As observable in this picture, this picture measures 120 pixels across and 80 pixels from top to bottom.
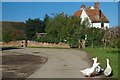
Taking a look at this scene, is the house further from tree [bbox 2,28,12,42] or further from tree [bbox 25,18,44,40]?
tree [bbox 2,28,12,42]

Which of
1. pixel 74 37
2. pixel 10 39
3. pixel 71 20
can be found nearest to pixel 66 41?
pixel 74 37

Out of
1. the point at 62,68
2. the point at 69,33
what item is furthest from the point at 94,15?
the point at 62,68

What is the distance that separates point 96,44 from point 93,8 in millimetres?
34611

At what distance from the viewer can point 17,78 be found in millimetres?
14047

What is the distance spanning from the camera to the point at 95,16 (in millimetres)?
82812

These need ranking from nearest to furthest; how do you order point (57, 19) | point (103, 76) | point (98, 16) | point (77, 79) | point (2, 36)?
point (77, 79), point (103, 76), point (2, 36), point (57, 19), point (98, 16)

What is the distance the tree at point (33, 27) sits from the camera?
80.1 m

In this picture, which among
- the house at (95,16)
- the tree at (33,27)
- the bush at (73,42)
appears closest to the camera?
the bush at (73,42)

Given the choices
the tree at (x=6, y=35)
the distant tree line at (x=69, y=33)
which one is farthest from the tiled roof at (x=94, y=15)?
the tree at (x=6, y=35)

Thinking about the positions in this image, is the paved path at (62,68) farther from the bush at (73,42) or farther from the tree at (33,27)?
the tree at (33,27)

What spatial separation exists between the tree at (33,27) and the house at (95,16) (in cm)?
1055

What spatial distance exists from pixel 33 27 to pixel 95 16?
16706mm

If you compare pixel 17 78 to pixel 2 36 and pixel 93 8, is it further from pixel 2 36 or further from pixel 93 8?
pixel 93 8

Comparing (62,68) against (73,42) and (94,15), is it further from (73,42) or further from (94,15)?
(94,15)
